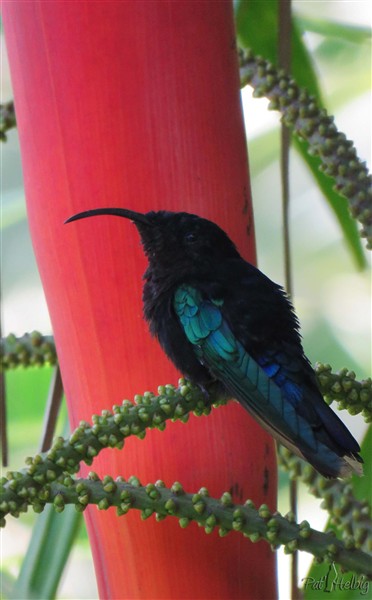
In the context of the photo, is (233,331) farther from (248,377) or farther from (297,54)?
(297,54)

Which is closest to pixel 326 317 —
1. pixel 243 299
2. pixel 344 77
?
pixel 344 77

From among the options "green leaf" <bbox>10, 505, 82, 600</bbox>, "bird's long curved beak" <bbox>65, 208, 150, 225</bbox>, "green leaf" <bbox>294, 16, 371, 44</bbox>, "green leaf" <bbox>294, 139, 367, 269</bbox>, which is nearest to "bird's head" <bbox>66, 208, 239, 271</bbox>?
"bird's long curved beak" <bbox>65, 208, 150, 225</bbox>

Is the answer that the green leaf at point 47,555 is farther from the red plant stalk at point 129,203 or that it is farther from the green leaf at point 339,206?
the green leaf at point 339,206

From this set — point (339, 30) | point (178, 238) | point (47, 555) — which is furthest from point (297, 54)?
point (47, 555)

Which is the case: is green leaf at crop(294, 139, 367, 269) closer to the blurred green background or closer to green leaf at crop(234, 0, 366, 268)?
green leaf at crop(234, 0, 366, 268)

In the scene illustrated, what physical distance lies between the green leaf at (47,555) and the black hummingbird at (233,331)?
209mm

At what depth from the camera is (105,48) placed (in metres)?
0.79

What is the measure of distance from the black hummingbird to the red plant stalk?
0.10 ft

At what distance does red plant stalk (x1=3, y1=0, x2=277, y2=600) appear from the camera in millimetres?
750

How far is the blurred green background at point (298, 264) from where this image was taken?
60.6 inches

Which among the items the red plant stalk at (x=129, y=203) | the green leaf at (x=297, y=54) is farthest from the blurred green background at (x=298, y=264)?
the red plant stalk at (x=129, y=203)

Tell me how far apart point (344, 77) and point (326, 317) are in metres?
0.44

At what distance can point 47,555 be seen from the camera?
0.91m

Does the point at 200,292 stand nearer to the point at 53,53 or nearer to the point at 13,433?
the point at 53,53
